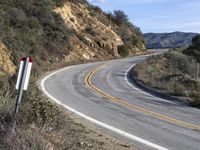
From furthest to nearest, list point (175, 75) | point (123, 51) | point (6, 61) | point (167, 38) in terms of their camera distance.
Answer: point (167, 38) → point (123, 51) → point (175, 75) → point (6, 61)

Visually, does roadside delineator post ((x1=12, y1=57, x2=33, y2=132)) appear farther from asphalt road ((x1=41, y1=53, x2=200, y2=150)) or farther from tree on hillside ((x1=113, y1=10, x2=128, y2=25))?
tree on hillside ((x1=113, y1=10, x2=128, y2=25))

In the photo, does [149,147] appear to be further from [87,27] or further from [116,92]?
[87,27]

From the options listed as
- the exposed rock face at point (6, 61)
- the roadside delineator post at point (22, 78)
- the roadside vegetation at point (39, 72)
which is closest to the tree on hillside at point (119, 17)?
the roadside vegetation at point (39, 72)

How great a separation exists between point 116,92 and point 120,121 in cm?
820

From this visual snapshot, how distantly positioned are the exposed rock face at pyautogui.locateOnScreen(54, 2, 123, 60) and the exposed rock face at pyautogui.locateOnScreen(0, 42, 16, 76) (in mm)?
17070

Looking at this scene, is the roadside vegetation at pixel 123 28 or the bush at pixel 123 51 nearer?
the bush at pixel 123 51

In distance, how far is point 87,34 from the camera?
52.9 metres

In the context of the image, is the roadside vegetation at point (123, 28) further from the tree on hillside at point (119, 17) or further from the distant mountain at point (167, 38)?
the distant mountain at point (167, 38)

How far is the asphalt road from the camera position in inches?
440

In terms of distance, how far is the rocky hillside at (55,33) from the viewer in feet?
113

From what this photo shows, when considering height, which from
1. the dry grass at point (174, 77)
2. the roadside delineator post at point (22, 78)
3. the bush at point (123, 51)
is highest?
the roadside delineator post at point (22, 78)

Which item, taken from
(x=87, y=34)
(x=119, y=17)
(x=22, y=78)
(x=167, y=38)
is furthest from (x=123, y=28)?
(x=167, y=38)

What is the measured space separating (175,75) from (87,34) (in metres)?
25.9

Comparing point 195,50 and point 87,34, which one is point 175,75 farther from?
point 87,34
